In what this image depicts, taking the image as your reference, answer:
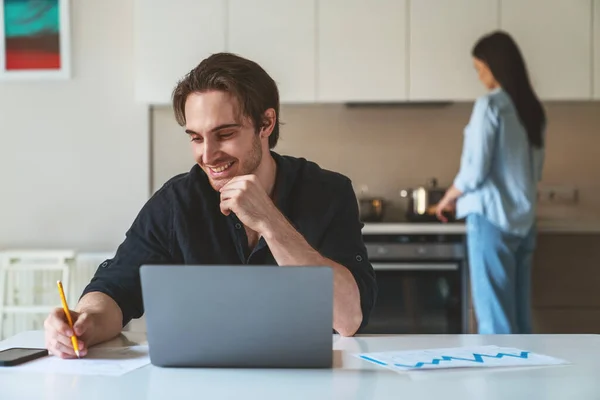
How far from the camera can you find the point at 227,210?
179 cm

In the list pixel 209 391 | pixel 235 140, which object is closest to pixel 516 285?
pixel 235 140

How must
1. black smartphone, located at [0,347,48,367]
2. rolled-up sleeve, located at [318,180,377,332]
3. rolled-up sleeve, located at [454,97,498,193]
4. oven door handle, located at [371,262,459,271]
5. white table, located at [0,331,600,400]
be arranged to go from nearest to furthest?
white table, located at [0,331,600,400] → black smartphone, located at [0,347,48,367] → rolled-up sleeve, located at [318,180,377,332] → rolled-up sleeve, located at [454,97,498,193] → oven door handle, located at [371,262,459,271]

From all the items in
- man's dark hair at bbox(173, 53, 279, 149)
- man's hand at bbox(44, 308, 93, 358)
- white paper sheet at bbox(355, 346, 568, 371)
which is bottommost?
white paper sheet at bbox(355, 346, 568, 371)

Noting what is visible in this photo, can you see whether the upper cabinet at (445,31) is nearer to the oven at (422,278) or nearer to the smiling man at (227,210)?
the oven at (422,278)

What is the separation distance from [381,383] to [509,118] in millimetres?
2429

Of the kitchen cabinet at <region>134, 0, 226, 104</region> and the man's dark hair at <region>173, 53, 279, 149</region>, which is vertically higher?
the kitchen cabinet at <region>134, 0, 226, 104</region>

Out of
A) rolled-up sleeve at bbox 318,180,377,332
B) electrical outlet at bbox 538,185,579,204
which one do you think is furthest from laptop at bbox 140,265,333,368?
electrical outlet at bbox 538,185,579,204

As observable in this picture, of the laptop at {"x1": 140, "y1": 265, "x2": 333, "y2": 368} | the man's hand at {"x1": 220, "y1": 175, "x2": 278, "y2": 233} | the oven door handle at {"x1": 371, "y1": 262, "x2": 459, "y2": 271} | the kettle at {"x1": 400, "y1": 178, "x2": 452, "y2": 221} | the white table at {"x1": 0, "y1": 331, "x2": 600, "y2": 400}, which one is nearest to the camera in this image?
the white table at {"x1": 0, "y1": 331, "x2": 600, "y2": 400}

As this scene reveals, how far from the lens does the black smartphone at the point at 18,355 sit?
144cm

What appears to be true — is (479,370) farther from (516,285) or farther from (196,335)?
(516,285)

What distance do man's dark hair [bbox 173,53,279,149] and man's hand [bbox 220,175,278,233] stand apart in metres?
0.31

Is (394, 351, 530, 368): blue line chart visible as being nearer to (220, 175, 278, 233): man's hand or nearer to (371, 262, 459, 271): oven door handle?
(220, 175, 278, 233): man's hand

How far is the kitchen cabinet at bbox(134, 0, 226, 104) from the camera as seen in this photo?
4.15 meters

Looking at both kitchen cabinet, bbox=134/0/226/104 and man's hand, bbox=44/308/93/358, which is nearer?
man's hand, bbox=44/308/93/358
